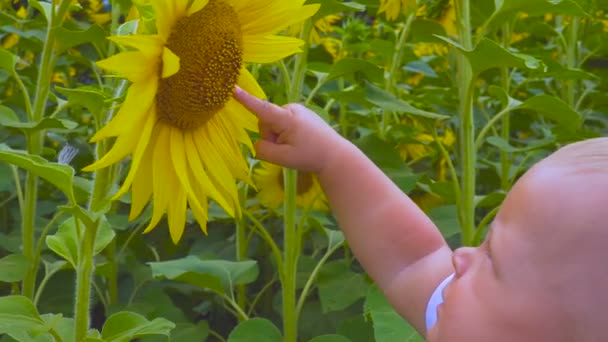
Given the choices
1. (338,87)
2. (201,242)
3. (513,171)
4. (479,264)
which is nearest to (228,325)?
(201,242)

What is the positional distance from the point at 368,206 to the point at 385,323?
0.61 feet

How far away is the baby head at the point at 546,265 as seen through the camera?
0.61 meters

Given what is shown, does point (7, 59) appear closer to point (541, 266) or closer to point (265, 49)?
point (265, 49)

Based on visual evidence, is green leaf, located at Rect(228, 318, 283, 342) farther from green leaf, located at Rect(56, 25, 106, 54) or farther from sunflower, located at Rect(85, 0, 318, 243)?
green leaf, located at Rect(56, 25, 106, 54)

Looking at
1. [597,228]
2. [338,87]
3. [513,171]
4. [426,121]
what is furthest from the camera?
[338,87]

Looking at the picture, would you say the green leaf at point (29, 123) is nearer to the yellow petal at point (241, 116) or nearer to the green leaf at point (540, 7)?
the yellow petal at point (241, 116)

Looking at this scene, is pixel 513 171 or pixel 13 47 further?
pixel 13 47

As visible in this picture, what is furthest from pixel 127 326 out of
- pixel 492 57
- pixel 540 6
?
pixel 540 6

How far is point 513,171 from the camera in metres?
1.58

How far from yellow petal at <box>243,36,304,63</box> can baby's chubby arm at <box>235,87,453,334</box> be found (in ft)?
0.15

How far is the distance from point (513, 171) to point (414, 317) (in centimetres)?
76

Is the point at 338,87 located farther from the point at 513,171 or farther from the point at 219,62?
the point at 219,62

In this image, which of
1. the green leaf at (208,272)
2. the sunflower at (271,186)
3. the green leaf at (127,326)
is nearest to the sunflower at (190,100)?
the green leaf at (127,326)

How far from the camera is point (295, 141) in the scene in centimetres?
89
